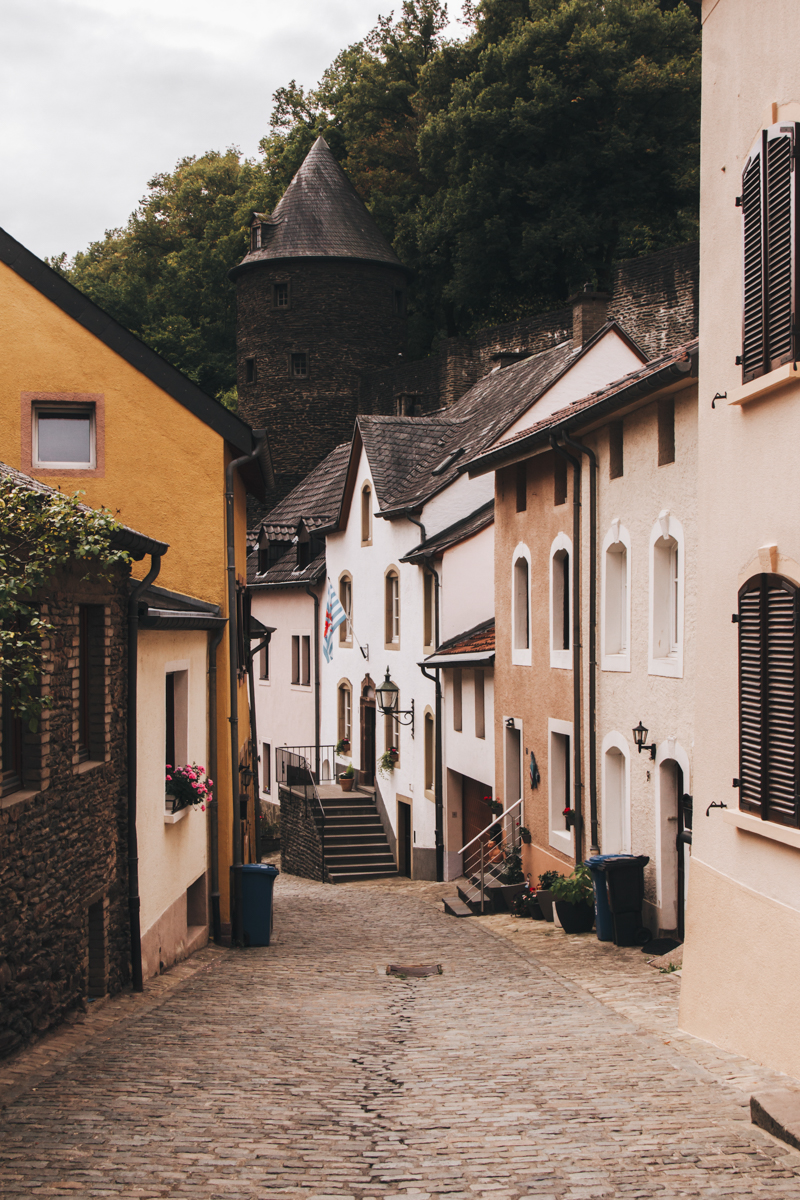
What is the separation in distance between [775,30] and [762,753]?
4414 millimetres

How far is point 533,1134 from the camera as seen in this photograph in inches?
245

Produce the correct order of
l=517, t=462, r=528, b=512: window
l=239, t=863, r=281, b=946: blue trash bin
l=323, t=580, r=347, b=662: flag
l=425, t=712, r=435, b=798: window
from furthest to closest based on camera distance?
l=323, t=580, r=347, b=662: flag < l=425, t=712, r=435, b=798: window < l=517, t=462, r=528, b=512: window < l=239, t=863, r=281, b=946: blue trash bin

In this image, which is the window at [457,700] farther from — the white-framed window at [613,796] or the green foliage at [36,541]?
the green foliage at [36,541]

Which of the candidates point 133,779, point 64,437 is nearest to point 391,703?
point 64,437

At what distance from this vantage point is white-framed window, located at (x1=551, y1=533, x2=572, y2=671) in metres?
16.8

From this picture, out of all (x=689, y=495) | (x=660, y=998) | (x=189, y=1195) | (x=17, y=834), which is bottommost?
(x=660, y=998)

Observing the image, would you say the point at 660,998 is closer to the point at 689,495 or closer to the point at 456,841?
the point at 689,495

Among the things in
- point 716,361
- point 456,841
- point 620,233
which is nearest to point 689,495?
point 716,361

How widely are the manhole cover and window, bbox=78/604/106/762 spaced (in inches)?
180

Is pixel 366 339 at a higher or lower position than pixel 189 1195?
higher

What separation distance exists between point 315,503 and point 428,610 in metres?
11.1

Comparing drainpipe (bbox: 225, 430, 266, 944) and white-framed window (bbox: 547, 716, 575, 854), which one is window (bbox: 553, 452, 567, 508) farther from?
drainpipe (bbox: 225, 430, 266, 944)

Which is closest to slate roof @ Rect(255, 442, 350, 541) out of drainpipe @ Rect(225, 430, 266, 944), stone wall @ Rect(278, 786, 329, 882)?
stone wall @ Rect(278, 786, 329, 882)

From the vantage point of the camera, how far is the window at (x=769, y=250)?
23.9 feet
